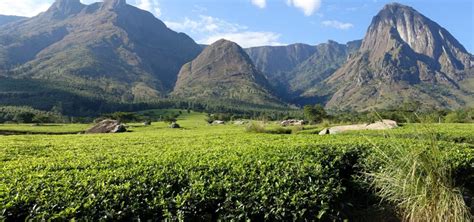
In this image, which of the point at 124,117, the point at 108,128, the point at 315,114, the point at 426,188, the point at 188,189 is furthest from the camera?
the point at 124,117

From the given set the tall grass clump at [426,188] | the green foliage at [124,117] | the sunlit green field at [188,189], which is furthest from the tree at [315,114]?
the tall grass clump at [426,188]

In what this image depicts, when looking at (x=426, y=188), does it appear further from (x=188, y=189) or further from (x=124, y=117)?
(x=124, y=117)

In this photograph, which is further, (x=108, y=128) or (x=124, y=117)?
(x=124, y=117)

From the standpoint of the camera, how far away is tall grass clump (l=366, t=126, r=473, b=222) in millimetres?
7906

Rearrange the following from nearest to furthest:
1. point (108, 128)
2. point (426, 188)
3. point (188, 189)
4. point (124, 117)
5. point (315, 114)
→ point (188, 189), point (426, 188), point (108, 128), point (315, 114), point (124, 117)

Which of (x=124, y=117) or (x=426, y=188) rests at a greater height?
(x=426, y=188)

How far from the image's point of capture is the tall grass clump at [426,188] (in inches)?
311

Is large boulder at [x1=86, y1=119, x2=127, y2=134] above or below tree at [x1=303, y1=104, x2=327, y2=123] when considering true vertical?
below

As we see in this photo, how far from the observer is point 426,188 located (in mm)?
8195

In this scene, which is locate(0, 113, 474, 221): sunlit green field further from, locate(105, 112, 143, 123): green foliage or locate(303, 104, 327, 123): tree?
locate(105, 112, 143, 123): green foliage

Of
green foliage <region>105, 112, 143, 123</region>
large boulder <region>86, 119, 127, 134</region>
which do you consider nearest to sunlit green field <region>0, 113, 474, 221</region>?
large boulder <region>86, 119, 127, 134</region>

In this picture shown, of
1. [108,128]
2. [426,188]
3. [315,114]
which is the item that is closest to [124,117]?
[315,114]

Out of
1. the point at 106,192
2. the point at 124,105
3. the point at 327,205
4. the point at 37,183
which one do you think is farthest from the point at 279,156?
the point at 124,105

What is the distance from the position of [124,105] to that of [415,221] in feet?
653
